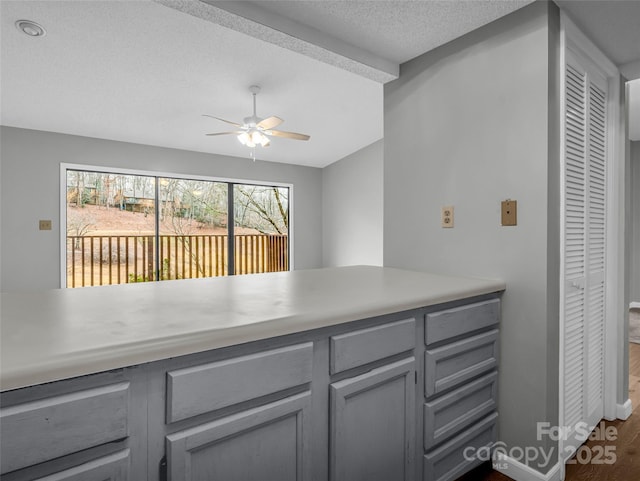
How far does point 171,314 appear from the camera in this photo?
37.5 inches

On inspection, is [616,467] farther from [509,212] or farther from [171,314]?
[171,314]

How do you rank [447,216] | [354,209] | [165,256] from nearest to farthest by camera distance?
[447,216]
[165,256]
[354,209]

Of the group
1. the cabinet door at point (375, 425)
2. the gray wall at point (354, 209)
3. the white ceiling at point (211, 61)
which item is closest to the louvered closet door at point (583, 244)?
the white ceiling at point (211, 61)

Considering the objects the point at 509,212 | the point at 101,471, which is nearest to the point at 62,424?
the point at 101,471

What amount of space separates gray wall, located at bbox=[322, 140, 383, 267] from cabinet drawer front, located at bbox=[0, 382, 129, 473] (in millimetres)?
5119

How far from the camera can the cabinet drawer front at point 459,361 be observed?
1.33m

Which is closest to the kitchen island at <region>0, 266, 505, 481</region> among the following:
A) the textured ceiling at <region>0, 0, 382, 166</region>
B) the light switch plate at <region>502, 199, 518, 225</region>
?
the light switch plate at <region>502, 199, 518, 225</region>

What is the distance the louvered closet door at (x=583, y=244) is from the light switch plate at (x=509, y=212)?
209 mm

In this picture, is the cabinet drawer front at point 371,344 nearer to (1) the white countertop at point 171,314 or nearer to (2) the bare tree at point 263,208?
(1) the white countertop at point 171,314

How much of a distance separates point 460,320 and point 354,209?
4.80 m

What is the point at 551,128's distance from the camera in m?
1.49

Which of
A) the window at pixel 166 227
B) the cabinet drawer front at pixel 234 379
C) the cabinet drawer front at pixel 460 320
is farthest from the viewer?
the window at pixel 166 227

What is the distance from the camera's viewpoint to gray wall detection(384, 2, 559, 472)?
59.1 inches

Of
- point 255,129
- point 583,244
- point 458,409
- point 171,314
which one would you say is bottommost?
point 458,409
